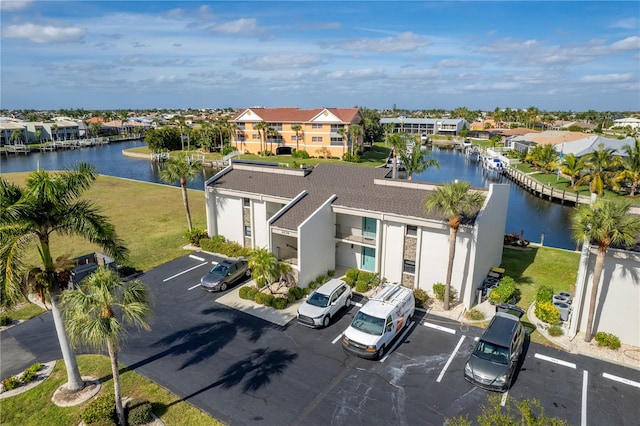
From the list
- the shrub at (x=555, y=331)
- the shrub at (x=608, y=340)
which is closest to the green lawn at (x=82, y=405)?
the shrub at (x=555, y=331)

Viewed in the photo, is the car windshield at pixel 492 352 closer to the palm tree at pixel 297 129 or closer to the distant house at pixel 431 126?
the palm tree at pixel 297 129

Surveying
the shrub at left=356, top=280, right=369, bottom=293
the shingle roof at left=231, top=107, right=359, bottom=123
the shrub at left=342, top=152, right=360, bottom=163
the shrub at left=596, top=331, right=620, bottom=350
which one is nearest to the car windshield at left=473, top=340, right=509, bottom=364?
the shrub at left=596, top=331, right=620, bottom=350

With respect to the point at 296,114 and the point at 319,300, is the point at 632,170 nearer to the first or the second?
the point at 319,300

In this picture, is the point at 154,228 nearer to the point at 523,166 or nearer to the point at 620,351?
the point at 620,351

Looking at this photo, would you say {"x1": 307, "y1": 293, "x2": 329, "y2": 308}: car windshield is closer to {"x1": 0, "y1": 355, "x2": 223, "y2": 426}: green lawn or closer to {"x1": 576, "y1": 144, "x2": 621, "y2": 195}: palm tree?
{"x1": 0, "y1": 355, "x2": 223, "y2": 426}: green lawn

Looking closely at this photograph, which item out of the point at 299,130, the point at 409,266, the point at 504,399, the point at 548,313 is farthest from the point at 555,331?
the point at 299,130

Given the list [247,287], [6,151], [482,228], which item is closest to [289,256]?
[247,287]
